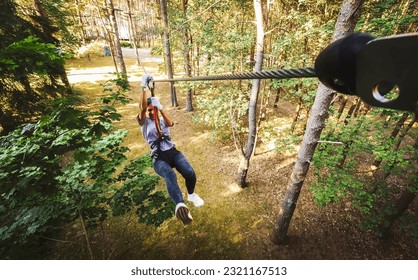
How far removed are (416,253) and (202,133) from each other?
→ 10.3m

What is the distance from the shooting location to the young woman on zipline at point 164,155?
3891mm

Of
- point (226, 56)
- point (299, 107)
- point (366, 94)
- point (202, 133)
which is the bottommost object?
point (202, 133)

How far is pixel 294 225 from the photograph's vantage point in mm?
7984

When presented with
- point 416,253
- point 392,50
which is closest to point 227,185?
point 416,253

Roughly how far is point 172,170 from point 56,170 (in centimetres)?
180

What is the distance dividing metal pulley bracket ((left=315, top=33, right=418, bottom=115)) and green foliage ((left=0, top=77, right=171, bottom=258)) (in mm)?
2665

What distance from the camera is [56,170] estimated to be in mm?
2770

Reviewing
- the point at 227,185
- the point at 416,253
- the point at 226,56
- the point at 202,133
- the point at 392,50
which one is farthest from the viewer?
the point at 202,133

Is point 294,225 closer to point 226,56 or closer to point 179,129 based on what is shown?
point 226,56

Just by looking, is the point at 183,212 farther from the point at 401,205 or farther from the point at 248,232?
the point at 401,205

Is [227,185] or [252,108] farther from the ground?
[252,108]

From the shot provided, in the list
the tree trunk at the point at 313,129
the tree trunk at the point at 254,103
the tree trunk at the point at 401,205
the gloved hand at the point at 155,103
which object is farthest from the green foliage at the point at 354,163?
the gloved hand at the point at 155,103

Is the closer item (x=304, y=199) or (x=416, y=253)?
(x=416, y=253)

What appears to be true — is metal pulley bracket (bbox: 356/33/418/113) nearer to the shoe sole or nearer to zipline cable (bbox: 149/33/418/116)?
zipline cable (bbox: 149/33/418/116)
